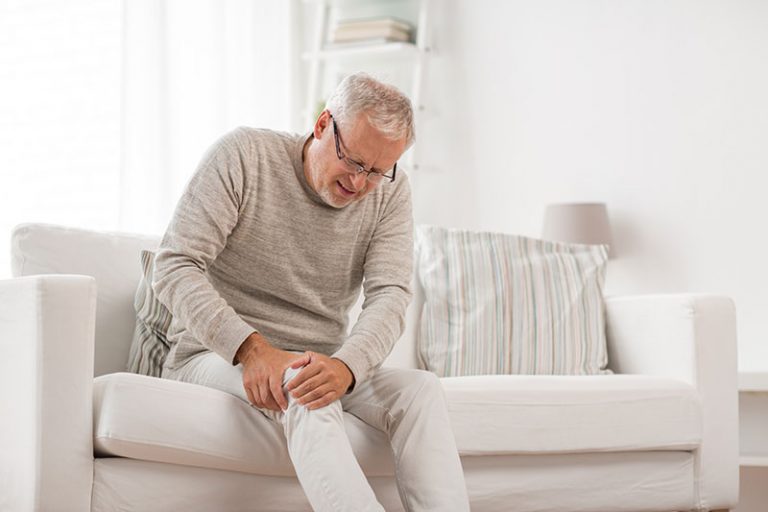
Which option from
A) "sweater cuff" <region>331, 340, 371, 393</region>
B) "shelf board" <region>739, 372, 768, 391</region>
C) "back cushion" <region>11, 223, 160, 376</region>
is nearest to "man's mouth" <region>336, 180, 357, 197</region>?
"sweater cuff" <region>331, 340, 371, 393</region>

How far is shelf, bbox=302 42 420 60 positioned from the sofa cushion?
6.06ft

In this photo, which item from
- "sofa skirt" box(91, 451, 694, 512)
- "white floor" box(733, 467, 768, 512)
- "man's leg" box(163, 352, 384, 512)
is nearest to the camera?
"man's leg" box(163, 352, 384, 512)

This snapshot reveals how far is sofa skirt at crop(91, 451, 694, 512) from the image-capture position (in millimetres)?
1859

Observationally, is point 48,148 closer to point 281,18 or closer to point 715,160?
point 281,18

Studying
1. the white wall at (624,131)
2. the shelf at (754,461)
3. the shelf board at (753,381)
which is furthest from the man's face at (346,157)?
the white wall at (624,131)

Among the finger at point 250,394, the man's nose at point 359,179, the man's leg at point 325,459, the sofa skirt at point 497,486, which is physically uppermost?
the man's nose at point 359,179

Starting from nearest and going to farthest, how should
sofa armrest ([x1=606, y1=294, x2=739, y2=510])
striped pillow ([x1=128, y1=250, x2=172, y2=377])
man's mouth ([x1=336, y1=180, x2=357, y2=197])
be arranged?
man's mouth ([x1=336, y1=180, x2=357, y2=197]), striped pillow ([x1=128, y1=250, x2=172, y2=377]), sofa armrest ([x1=606, y1=294, x2=739, y2=510])

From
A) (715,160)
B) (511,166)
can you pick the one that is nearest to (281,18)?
(511,166)

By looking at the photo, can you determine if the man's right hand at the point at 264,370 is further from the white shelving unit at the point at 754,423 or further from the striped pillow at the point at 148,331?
the white shelving unit at the point at 754,423

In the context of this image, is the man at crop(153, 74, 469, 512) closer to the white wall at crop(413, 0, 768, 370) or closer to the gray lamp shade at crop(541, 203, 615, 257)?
the gray lamp shade at crop(541, 203, 615, 257)

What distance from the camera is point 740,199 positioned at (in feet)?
11.7

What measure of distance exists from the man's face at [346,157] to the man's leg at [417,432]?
36cm

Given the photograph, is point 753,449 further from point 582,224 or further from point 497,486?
point 497,486

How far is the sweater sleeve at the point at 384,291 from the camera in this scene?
1925 mm
